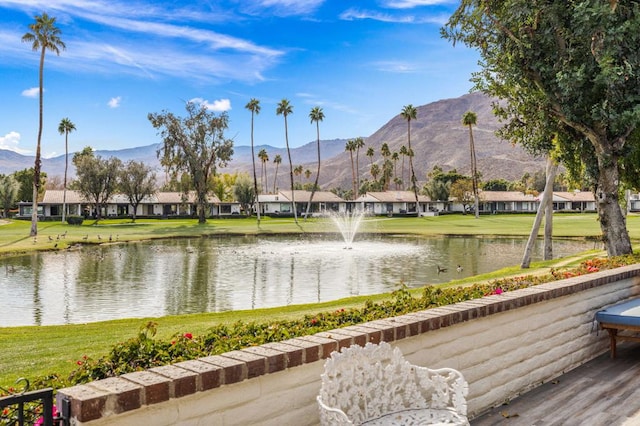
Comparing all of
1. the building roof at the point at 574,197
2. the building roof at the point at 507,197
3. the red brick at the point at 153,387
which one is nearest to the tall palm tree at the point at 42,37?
the red brick at the point at 153,387

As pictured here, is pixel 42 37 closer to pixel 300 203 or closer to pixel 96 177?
pixel 96 177

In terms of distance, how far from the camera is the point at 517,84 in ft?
46.7

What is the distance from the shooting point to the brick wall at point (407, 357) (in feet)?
9.36

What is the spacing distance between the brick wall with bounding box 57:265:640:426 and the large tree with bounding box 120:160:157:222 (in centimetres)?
7192

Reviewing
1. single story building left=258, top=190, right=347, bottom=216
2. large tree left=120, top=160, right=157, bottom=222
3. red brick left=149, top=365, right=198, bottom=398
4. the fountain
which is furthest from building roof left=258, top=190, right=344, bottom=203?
red brick left=149, top=365, right=198, bottom=398

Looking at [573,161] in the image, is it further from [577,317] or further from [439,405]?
[439,405]

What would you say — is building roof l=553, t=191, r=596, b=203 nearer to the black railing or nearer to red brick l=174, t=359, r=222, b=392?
red brick l=174, t=359, r=222, b=392

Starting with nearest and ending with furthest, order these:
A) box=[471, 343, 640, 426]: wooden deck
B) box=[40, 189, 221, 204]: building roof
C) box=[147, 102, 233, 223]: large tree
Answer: box=[471, 343, 640, 426]: wooden deck
box=[147, 102, 233, 223]: large tree
box=[40, 189, 221, 204]: building roof

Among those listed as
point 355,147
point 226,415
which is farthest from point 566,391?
point 355,147

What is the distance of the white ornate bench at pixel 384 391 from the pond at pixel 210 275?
12030 mm

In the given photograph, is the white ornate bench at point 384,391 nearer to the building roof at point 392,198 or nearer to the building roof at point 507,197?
the building roof at point 392,198

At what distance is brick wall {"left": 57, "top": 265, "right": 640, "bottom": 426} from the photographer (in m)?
2.85

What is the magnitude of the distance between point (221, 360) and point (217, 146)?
65814 millimetres

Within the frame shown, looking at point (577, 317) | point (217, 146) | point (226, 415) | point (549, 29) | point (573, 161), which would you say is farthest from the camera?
point (217, 146)
